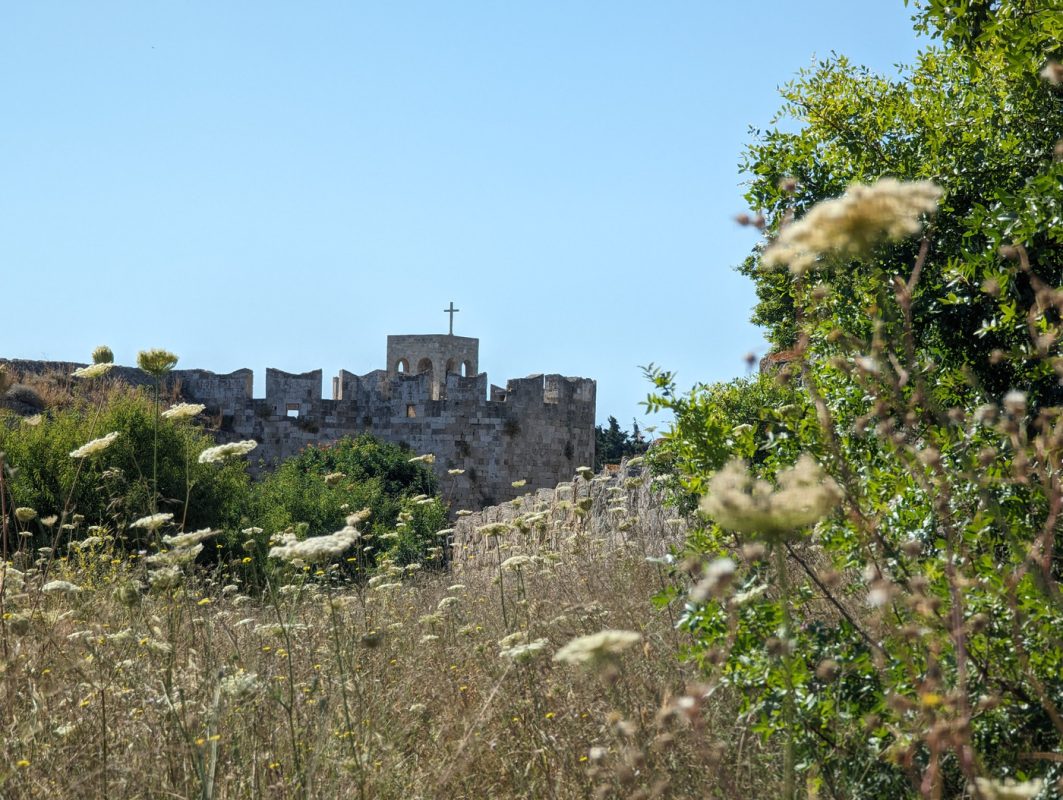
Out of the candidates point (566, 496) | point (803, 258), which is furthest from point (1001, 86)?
point (566, 496)

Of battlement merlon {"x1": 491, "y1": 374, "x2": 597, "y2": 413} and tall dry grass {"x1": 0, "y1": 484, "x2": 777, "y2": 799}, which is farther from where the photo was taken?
battlement merlon {"x1": 491, "y1": 374, "x2": 597, "y2": 413}

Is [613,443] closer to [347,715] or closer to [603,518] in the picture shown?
[603,518]

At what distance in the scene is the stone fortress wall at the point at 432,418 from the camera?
22609mm

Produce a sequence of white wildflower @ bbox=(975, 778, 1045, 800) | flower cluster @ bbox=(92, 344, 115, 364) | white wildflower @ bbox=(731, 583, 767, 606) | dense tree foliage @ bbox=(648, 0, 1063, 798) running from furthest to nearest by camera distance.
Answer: flower cluster @ bbox=(92, 344, 115, 364) < white wildflower @ bbox=(731, 583, 767, 606) < dense tree foliage @ bbox=(648, 0, 1063, 798) < white wildflower @ bbox=(975, 778, 1045, 800)

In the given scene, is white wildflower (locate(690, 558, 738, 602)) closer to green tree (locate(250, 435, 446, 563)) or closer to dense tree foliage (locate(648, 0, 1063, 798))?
dense tree foliage (locate(648, 0, 1063, 798))

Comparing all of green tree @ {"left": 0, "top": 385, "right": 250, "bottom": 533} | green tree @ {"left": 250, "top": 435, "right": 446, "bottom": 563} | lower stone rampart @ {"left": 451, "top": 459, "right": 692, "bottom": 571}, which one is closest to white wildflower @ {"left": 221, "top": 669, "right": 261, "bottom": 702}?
lower stone rampart @ {"left": 451, "top": 459, "right": 692, "bottom": 571}

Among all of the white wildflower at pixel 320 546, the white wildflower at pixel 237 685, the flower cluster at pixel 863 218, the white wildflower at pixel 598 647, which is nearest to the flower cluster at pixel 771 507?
the white wildflower at pixel 598 647

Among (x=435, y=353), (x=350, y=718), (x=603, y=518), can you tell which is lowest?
(x=350, y=718)

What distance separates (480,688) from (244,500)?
456 inches

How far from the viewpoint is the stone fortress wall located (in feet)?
74.2

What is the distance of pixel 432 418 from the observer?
23062mm

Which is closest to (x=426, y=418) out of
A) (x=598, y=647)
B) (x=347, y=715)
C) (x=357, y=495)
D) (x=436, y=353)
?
(x=357, y=495)

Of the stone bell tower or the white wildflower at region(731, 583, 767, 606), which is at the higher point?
the stone bell tower

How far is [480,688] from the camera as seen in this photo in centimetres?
413
